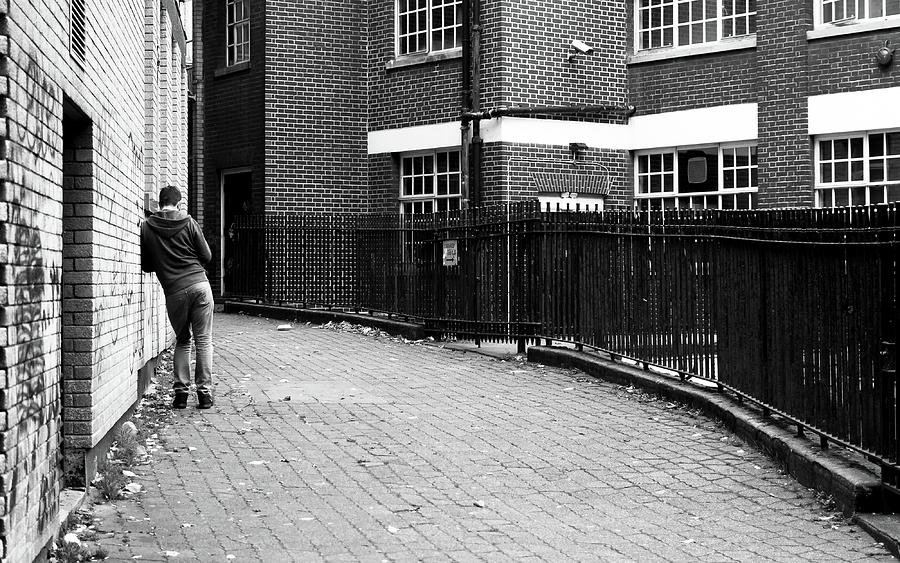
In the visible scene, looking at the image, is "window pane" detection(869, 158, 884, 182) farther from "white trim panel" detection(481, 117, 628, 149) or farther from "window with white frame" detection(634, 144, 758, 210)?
"white trim panel" detection(481, 117, 628, 149)

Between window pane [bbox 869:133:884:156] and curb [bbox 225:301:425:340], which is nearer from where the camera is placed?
curb [bbox 225:301:425:340]

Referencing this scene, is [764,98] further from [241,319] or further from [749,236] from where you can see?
[749,236]

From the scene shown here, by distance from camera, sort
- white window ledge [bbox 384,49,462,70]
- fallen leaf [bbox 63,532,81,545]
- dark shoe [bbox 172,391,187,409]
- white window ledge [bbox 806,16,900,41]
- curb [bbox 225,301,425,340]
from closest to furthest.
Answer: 1. fallen leaf [bbox 63,532,81,545]
2. dark shoe [bbox 172,391,187,409]
3. curb [bbox 225,301,425,340]
4. white window ledge [bbox 806,16,900,41]
5. white window ledge [bbox 384,49,462,70]

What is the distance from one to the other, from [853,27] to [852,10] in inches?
13.6

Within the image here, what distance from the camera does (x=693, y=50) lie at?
787 inches

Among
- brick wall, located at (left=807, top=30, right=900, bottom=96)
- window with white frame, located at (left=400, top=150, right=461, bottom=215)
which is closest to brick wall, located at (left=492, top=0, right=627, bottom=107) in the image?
window with white frame, located at (left=400, top=150, right=461, bottom=215)

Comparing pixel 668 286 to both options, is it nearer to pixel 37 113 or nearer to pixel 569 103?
pixel 37 113

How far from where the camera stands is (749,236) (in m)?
8.95

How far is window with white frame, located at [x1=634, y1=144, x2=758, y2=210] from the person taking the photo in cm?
1967

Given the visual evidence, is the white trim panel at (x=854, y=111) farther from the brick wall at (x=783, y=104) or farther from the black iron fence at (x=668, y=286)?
the black iron fence at (x=668, y=286)

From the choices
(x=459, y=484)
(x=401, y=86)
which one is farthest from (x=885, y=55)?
(x=459, y=484)

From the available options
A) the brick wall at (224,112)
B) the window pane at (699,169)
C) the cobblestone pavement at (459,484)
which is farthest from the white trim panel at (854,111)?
the brick wall at (224,112)

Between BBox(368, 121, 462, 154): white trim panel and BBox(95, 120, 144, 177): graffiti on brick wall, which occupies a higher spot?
BBox(368, 121, 462, 154): white trim panel

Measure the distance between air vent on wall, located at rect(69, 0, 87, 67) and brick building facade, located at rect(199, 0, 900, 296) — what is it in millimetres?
12603
